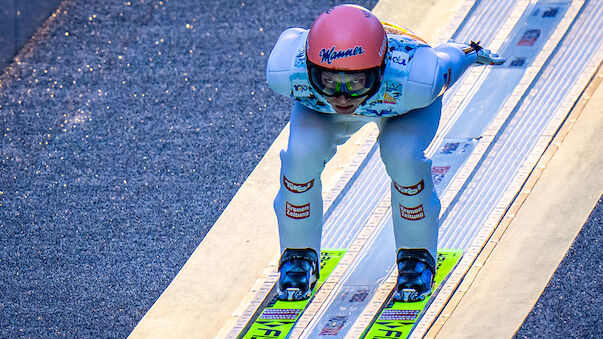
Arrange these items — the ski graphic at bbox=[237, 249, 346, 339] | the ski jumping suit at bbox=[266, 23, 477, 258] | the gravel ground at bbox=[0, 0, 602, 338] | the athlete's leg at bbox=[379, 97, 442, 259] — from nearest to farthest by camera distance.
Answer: the ski jumping suit at bbox=[266, 23, 477, 258] < the athlete's leg at bbox=[379, 97, 442, 259] < the ski graphic at bbox=[237, 249, 346, 339] < the gravel ground at bbox=[0, 0, 602, 338]

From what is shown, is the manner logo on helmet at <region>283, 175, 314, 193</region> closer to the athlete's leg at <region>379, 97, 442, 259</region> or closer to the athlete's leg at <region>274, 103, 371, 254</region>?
the athlete's leg at <region>274, 103, 371, 254</region>

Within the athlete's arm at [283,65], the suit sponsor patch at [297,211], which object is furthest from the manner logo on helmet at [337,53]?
the suit sponsor patch at [297,211]

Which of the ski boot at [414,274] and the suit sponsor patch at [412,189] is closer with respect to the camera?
the suit sponsor patch at [412,189]

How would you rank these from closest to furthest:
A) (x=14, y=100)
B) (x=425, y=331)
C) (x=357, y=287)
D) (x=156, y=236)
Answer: (x=425, y=331) < (x=357, y=287) < (x=156, y=236) < (x=14, y=100)

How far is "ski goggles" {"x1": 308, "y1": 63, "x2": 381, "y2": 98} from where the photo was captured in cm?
485

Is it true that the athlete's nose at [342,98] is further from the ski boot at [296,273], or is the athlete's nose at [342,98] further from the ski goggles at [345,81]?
the ski boot at [296,273]

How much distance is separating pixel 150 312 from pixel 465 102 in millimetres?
2479

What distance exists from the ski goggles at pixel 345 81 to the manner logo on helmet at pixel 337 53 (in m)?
0.05

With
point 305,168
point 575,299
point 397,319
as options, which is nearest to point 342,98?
point 305,168

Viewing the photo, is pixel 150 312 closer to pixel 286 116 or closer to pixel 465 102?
pixel 286 116

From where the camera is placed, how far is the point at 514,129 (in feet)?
22.1

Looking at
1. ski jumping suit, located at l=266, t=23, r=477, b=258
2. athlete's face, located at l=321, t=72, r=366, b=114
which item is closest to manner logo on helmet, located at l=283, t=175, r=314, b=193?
ski jumping suit, located at l=266, t=23, r=477, b=258

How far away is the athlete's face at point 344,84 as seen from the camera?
4859mm

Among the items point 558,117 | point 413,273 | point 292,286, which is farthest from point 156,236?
point 558,117
